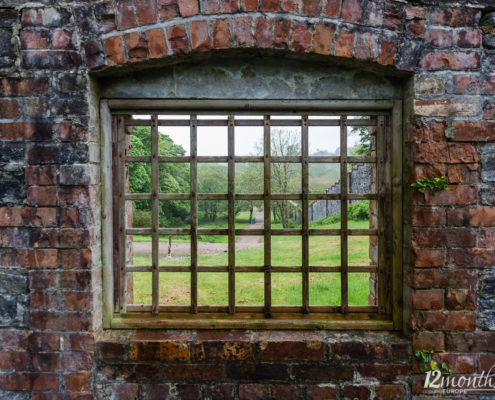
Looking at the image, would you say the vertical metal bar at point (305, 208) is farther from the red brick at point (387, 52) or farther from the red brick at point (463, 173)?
the red brick at point (463, 173)

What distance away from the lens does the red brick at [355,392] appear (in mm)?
1949

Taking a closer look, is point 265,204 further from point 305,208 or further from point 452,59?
point 452,59

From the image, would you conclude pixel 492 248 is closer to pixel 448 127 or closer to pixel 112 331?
pixel 448 127

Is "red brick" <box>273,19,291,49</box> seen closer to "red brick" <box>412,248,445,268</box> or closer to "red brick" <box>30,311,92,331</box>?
"red brick" <box>412,248,445,268</box>

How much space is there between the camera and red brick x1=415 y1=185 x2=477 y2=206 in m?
1.89

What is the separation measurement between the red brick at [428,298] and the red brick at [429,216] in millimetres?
391

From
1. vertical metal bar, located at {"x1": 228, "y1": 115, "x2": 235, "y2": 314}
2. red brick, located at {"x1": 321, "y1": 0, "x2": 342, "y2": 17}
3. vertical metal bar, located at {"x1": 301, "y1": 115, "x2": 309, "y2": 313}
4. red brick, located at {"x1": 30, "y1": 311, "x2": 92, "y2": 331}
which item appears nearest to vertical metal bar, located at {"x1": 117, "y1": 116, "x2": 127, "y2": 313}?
red brick, located at {"x1": 30, "y1": 311, "x2": 92, "y2": 331}

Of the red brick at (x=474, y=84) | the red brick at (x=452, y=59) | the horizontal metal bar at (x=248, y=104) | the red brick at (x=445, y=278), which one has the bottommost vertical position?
the red brick at (x=445, y=278)

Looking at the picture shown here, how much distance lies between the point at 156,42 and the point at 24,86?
802 millimetres

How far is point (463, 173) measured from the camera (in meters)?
1.89

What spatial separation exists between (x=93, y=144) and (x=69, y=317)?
1023 mm

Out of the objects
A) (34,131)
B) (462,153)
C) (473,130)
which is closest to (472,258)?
(462,153)

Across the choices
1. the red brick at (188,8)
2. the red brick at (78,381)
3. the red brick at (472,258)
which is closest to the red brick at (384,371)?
the red brick at (472,258)

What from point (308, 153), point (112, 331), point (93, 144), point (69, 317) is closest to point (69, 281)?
point (69, 317)
